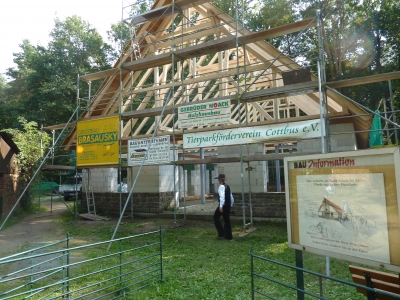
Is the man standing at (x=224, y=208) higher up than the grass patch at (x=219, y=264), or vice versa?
the man standing at (x=224, y=208)

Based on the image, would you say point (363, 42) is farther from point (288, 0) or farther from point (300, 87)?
point (300, 87)

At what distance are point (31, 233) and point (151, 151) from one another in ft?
15.7

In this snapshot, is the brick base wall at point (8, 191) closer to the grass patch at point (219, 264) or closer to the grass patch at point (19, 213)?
the grass patch at point (19, 213)

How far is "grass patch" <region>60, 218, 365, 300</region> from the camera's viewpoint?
16.9 feet

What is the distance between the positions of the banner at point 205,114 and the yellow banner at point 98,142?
9.61 feet

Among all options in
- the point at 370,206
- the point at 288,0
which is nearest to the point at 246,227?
the point at 370,206

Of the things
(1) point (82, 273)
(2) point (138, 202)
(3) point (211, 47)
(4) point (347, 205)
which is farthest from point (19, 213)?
(4) point (347, 205)

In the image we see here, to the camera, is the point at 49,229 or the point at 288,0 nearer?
the point at 49,229

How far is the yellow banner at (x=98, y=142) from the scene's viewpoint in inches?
469

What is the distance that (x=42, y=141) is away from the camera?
50.6 feet

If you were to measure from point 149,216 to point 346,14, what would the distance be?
17.2 metres

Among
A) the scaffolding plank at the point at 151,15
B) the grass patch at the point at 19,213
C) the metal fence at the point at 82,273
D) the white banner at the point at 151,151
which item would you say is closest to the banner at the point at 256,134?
the white banner at the point at 151,151

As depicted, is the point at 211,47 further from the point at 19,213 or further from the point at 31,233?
the point at 19,213

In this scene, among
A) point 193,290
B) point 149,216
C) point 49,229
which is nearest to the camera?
point 193,290
